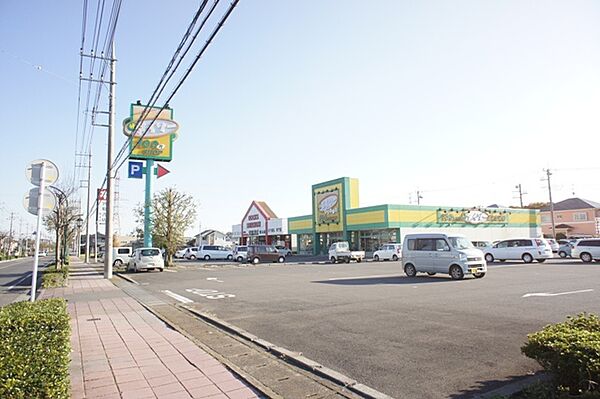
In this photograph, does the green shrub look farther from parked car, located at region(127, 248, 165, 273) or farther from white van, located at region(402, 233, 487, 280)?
parked car, located at region(127, 248, 165, 273)

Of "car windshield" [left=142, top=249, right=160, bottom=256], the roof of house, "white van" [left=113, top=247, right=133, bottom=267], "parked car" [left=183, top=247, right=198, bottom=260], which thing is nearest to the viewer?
"car windshield" [left=142, top=249, right=160, bottom=256]

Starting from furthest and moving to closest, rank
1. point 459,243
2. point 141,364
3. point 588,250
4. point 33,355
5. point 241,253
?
point 241,253, point 588,250, point 459,243, point 141,364, point 33,355

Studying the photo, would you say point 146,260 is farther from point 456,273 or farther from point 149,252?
point 456,273

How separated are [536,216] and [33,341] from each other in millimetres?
54186

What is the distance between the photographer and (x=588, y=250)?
25812 mm

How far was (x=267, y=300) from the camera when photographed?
11.1 metres

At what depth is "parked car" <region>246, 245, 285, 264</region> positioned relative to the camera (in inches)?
1353

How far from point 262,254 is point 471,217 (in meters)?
23.2

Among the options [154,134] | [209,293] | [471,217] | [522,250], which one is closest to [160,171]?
[154,134]

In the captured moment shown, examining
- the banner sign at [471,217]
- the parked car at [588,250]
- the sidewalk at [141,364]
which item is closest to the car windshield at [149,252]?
the sidewalk at [141,364]

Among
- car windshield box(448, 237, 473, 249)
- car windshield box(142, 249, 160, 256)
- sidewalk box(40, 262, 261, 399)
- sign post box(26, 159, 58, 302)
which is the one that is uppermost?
sign post box(26, 159, 58, 302)

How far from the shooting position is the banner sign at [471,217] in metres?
40.6

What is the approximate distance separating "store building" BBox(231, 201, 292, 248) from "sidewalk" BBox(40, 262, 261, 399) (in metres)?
43.6

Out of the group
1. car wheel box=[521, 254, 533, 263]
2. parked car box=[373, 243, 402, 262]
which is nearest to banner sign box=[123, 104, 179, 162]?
parked car box=[373, 243, 402, 262]
